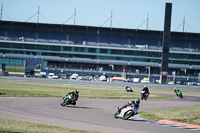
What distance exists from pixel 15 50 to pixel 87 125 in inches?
3581

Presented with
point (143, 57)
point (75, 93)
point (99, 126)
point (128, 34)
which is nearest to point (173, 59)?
point (143, 57)

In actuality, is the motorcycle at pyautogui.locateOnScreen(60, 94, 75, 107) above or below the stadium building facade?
below

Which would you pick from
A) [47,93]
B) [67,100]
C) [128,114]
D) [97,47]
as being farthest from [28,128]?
[97,47]

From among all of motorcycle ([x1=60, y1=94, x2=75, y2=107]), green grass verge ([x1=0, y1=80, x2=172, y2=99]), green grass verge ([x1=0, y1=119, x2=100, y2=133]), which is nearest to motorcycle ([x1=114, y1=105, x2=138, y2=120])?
green grass verge ([x1=0, y1=119, x2=100, y2=133])

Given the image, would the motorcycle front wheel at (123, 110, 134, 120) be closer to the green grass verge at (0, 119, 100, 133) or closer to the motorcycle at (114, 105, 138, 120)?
the motorcycle at (114, 105, 138, 120)

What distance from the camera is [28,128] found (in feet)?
44.9

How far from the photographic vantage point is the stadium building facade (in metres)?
103

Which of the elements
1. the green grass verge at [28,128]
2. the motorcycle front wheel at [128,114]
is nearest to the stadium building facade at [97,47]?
the motorcycle front wheel at [128,114]

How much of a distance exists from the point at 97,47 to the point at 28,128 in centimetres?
9033

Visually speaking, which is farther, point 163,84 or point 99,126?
point 163,84

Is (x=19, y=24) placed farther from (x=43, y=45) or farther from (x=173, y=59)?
(x=173, y=59)

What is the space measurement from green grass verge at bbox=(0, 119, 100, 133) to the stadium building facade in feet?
276

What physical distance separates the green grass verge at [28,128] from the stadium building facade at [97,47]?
8425 centimetres

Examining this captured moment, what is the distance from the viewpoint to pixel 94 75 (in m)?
99.1
